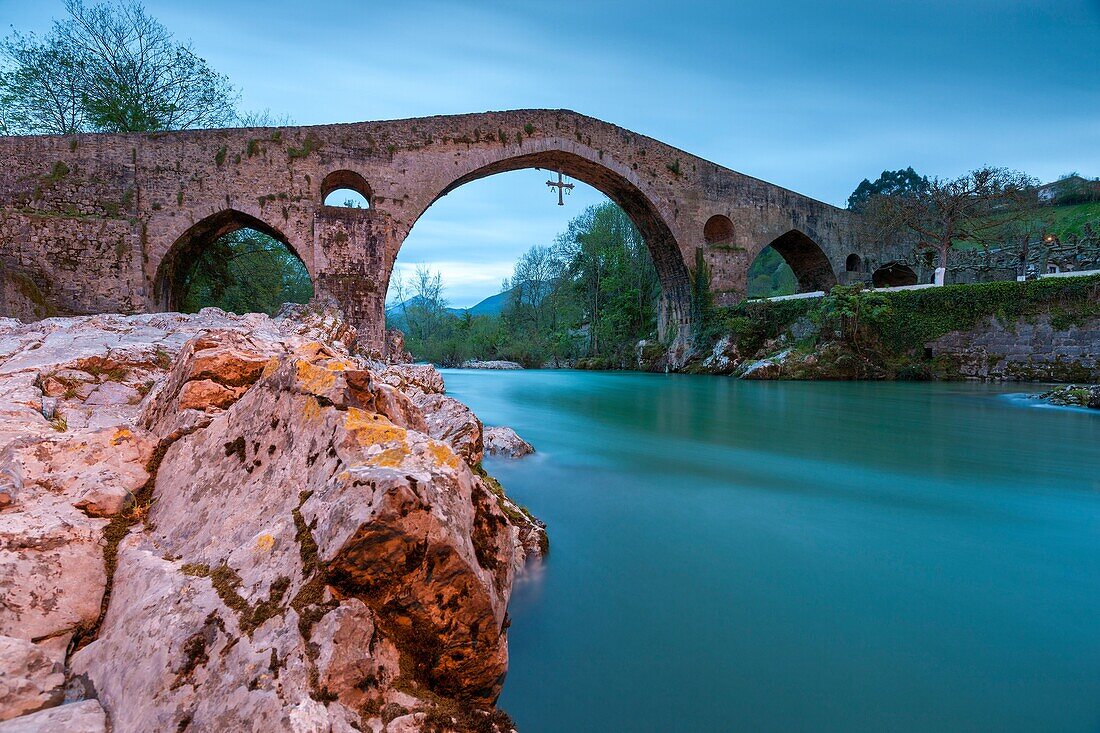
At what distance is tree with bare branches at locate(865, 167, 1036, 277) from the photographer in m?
20.5

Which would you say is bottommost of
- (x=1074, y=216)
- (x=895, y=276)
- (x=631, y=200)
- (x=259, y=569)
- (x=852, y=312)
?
(x=259, y=569)

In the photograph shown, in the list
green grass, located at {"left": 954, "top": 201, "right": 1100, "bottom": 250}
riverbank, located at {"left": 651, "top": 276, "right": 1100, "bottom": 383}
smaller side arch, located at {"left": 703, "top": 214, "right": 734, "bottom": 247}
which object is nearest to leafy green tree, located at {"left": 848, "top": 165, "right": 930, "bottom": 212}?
green grass, located at {"left": 954, "top": 201, "right": 1100, "bottom": 250}

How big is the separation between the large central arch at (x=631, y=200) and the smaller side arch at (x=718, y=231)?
1.79 metres

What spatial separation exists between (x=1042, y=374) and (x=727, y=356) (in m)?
8.80

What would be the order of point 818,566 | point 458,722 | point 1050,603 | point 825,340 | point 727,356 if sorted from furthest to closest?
point 727,356 < point 825,340 < point 818,566 < point 1050,603 < point 458,722

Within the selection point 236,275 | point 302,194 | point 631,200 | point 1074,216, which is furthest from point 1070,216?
point 236,275

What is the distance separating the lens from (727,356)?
2012 cm

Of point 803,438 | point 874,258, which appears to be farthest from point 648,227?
point 803,438

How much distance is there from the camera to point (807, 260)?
994 inches

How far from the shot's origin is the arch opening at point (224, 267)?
559 inches

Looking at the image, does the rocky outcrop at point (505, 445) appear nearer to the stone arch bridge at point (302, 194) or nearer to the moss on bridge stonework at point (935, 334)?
the stone arch bridge at point (302, 194)

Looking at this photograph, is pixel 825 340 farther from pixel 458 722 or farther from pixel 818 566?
pixel 458 722

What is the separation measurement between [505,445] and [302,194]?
480 inches

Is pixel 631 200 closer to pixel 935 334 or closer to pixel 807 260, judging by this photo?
pixel 807 260
